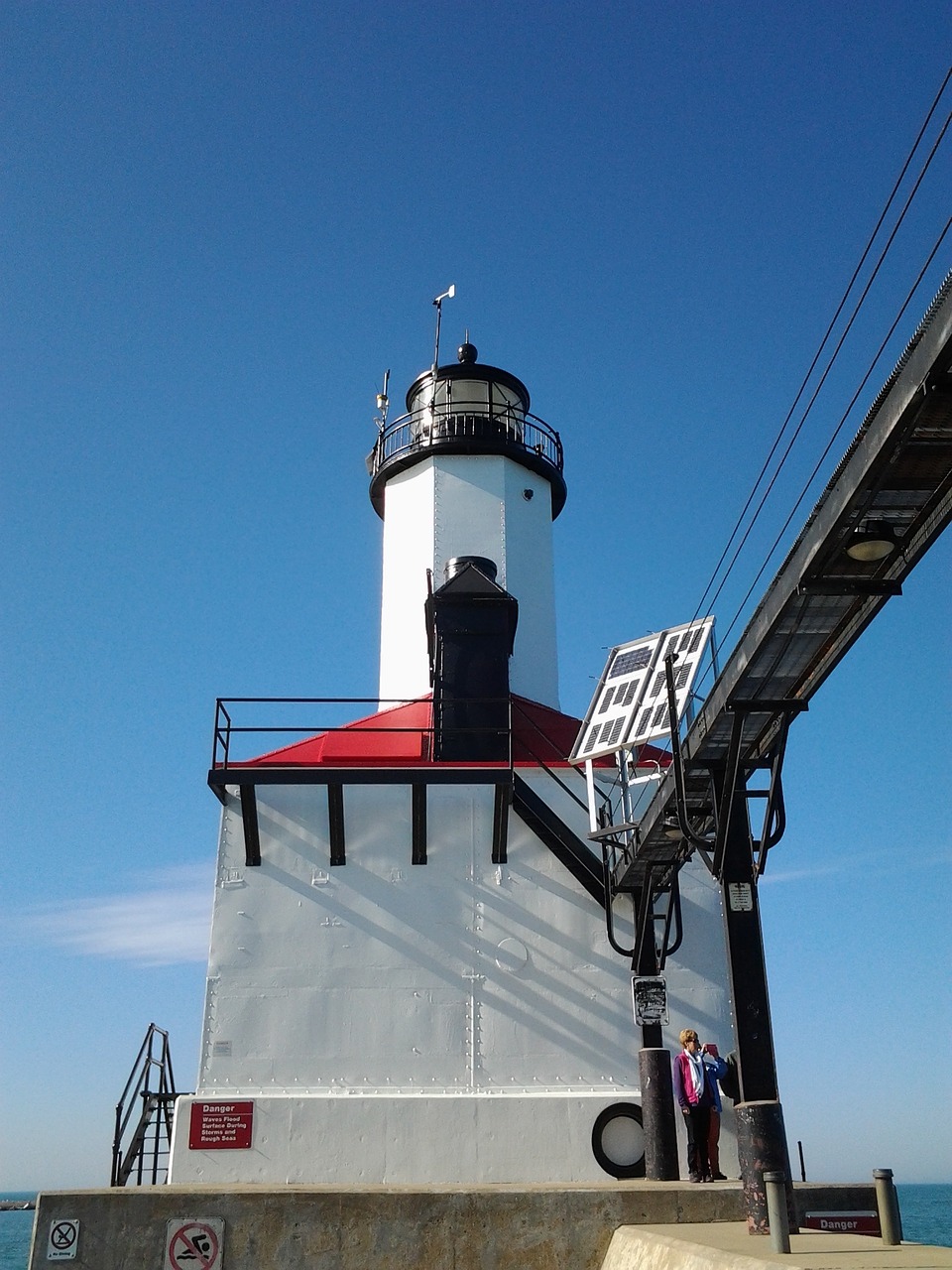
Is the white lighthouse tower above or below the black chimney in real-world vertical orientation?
above

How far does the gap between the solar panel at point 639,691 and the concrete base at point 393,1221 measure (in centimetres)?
479

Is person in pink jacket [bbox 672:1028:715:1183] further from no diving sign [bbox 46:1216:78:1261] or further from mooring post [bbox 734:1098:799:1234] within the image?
no diving sign [bbox 46:1216:78:1261]

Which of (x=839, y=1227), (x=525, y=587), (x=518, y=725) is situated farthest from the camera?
(x=525, y=587)

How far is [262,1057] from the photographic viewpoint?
14.4 meters

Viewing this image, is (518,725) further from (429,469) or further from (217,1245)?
(217,1245)

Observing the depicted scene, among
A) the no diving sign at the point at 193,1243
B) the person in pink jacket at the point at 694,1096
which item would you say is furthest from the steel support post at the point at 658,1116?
the no diving sign at the point at 193,1243

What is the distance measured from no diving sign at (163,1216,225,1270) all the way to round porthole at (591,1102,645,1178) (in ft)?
18.8

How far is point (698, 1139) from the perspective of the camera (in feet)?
37.7

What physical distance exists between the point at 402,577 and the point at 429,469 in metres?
2.41

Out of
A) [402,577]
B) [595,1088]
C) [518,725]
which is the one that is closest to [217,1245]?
[595,1088]

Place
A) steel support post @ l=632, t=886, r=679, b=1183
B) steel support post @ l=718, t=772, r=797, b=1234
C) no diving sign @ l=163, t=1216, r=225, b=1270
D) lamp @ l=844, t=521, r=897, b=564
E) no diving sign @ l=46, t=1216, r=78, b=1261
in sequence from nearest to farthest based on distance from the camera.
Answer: lamp @ l=844, t=521, r=897, b=564
steel support post @ l=718, t=772, r=797, b=1234
no diving sign @ l=163, t=1216, r=225, b=1270
no diving sign @ l=46, t=1216, r=78, b=1261
steel support post @ l=632, t=886, r=679, b=1183

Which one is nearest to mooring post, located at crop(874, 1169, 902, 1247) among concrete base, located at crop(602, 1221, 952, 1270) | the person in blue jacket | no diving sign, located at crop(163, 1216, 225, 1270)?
concrete base, located at crop(602, 1221, 952, 1270)

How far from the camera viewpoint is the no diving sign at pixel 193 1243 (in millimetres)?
9703

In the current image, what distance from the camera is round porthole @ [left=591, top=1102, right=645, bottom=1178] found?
13891mm
